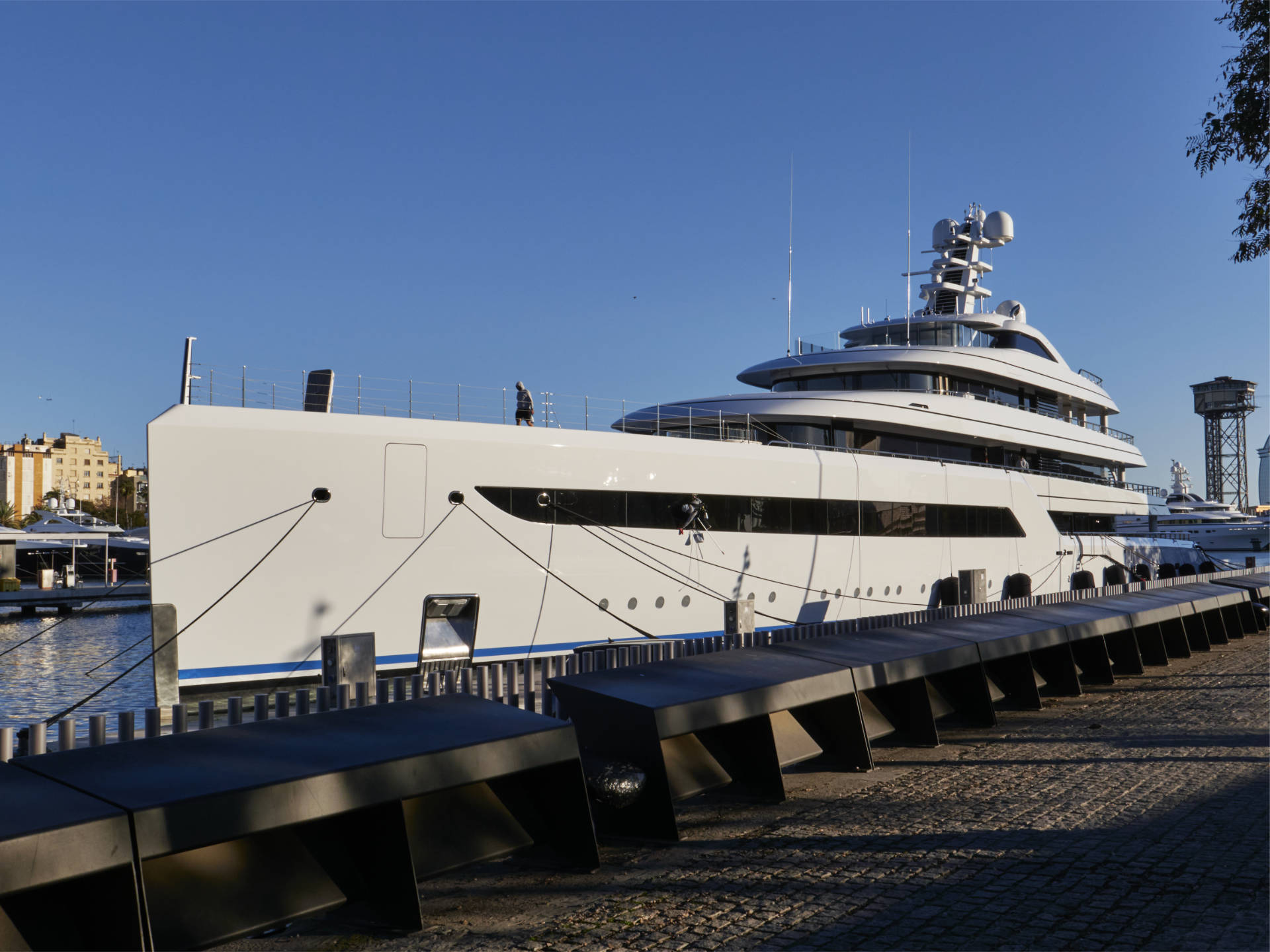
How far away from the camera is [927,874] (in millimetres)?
5898

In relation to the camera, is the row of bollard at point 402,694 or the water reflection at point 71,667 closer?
the row of bollard at point 402,694

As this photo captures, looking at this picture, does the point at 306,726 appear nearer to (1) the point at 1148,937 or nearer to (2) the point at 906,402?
(1) the point at 1148,937

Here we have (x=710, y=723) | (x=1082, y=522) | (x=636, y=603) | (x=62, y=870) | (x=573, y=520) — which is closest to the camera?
(x=62, y=870)

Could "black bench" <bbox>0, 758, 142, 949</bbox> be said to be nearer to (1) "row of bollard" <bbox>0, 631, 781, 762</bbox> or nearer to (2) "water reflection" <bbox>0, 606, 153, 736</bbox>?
(1) "row of bollard" <bbox>0, 631, 781, 762</bbox>

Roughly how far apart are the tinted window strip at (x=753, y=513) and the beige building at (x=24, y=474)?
161m

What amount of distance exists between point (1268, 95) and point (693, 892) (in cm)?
1259

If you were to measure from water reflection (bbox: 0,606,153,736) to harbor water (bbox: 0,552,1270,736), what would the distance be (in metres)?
0.02

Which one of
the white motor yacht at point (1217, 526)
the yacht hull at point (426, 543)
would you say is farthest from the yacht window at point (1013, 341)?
the white motor yacht at point (1217, 526)

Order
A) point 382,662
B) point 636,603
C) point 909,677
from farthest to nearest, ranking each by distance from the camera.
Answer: point 636,603 → point 382,662 → point 909,677

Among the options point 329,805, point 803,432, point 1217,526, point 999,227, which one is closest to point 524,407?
point 803,432

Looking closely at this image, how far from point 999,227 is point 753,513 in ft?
68.7

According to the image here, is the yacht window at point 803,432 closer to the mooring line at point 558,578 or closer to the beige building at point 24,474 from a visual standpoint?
the mooring line at point 558,578

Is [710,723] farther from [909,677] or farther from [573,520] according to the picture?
[573,520]

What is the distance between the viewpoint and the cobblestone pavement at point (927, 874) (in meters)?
5.01
